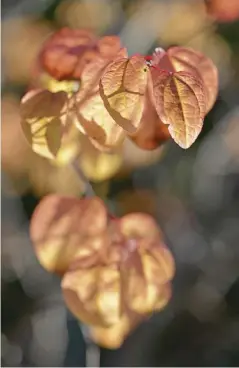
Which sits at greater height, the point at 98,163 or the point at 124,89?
the point at 124,89

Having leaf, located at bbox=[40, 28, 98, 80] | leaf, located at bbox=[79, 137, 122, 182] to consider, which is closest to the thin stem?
leaf, located at bbox=[79, 137, 122, 182]

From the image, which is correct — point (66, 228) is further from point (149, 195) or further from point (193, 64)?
point (193, 64)

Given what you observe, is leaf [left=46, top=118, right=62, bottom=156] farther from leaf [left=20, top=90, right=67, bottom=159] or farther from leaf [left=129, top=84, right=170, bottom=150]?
leaf [left=129, top=84, right=170, bottom=150]

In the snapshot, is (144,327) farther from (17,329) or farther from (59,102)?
(59,102)

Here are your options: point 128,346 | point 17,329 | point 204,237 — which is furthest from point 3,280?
point 204,237

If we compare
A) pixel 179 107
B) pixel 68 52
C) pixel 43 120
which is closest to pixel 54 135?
pixel 43 120

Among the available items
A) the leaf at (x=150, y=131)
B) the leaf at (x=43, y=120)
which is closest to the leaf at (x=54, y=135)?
the leaf at (x=43, y=120)

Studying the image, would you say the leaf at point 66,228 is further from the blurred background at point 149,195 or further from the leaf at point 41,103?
the leaf at point 41,103
